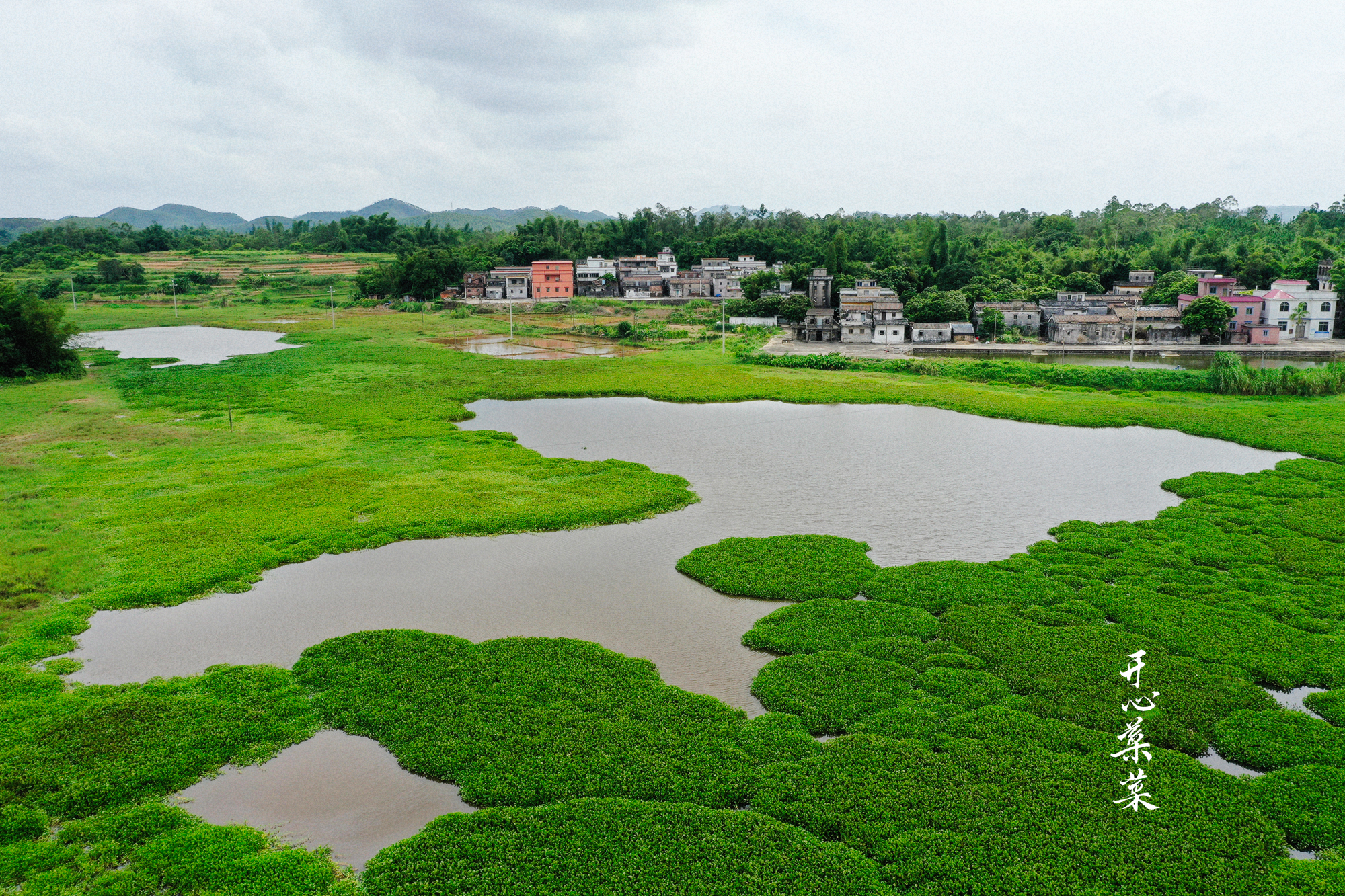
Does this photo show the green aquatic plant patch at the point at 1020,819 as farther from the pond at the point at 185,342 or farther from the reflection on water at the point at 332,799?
the pond at the point at 185,342

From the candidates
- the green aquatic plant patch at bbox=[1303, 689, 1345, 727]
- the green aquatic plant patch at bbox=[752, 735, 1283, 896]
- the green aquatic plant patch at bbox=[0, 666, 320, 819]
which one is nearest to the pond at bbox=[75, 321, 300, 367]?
the green aquatic plant patch at bbox=[0, 666, 320, 819]

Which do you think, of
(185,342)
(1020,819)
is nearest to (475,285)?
(185,342)

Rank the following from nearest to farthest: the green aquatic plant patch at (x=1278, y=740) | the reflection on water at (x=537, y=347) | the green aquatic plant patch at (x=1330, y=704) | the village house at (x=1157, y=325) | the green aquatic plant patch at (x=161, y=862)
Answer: the green aquatic plant patch at (x=161, y=862) < the green aquatic plant patch at (x=1278, y=740) < the green aquatic plant patch at (x=1330, y=704) < the reflection on water at (x=537, y=347) < the village house at (x=1157, y=325)

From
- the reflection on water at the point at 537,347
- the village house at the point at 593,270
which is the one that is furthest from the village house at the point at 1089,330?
the village house at the point at 593,270

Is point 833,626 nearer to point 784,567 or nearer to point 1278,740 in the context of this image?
point 784,567

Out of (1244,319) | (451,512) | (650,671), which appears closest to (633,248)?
(1244,319)

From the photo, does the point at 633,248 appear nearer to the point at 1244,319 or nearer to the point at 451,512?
the point at 1244,319

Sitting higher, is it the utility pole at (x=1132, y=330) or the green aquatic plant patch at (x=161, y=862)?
the utility pole at (x=1132, y=330)
